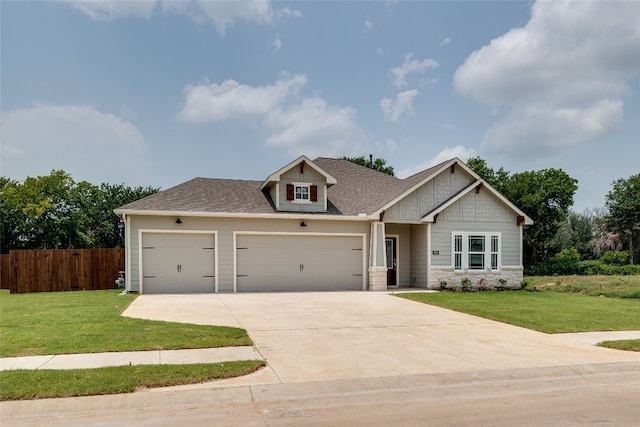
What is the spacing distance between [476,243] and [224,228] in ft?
34.9

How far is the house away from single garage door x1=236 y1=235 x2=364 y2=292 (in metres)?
0.04

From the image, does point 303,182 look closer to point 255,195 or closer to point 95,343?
point 255,195

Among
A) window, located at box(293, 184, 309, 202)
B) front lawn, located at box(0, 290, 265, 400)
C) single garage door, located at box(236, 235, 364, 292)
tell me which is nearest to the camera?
front lawn, located at box(0, 290, 265, 400)

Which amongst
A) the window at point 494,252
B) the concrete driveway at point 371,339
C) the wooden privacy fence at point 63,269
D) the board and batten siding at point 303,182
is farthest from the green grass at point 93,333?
the window at point 494,252

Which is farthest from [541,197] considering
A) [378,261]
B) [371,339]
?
[371,339]

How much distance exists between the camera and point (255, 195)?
21031 millimetres

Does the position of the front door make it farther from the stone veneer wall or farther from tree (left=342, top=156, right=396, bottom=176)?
tree (left=342, top=156, right=396, bottom=176)

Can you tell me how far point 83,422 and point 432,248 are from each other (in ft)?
55.0

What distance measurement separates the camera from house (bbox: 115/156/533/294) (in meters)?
18.1

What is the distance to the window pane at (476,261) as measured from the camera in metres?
20.5

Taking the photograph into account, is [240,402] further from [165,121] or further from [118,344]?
[165,121]

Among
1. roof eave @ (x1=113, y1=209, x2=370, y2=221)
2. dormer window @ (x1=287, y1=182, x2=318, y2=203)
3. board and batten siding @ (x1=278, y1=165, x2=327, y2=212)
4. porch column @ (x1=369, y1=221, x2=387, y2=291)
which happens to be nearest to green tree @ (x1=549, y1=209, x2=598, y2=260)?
porch column @ (x1=369, y1=221, x2=387, y2=291)

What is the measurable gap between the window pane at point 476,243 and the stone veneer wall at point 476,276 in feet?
3.09

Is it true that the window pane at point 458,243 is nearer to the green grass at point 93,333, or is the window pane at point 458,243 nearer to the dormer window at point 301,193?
the dormer window at point 301,193
